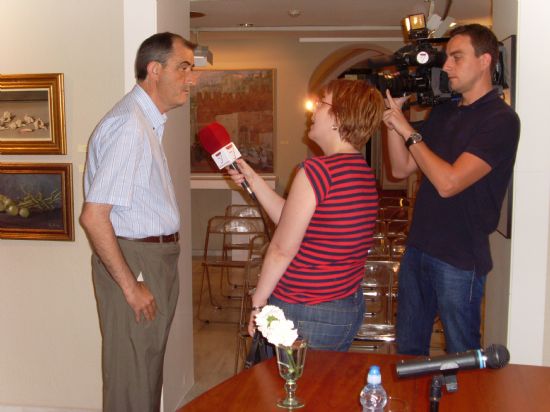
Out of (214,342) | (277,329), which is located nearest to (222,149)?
(277,329)

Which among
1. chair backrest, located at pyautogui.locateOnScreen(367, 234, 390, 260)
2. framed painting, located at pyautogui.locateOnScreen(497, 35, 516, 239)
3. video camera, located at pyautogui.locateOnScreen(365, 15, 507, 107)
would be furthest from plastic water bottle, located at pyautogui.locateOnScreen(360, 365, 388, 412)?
chair backrest, located at pyautogui.locateOnScreen(367, 234, 390, 260)

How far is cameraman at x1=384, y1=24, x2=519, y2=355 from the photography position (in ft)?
7.77

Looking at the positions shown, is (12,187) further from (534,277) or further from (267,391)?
(534,277)

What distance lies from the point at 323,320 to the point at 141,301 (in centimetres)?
74

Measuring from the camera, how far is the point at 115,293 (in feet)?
8.12

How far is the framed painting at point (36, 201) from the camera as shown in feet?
11.0

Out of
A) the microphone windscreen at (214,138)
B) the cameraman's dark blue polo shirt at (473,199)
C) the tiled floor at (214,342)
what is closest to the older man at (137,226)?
the microphone windscreen at (214,138)

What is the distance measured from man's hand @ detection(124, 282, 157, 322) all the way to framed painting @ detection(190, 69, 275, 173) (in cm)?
693

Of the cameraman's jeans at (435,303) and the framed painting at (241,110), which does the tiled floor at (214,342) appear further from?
the framed painting at (241,110)

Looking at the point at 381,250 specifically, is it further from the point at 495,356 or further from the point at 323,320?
the point at 495,356

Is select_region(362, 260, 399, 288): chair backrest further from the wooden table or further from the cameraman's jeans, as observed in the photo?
the wooden table

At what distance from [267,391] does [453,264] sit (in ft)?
3.46

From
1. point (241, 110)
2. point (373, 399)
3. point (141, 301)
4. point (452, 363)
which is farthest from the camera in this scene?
point (241, 110)

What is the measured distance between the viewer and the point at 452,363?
4.14 feet
